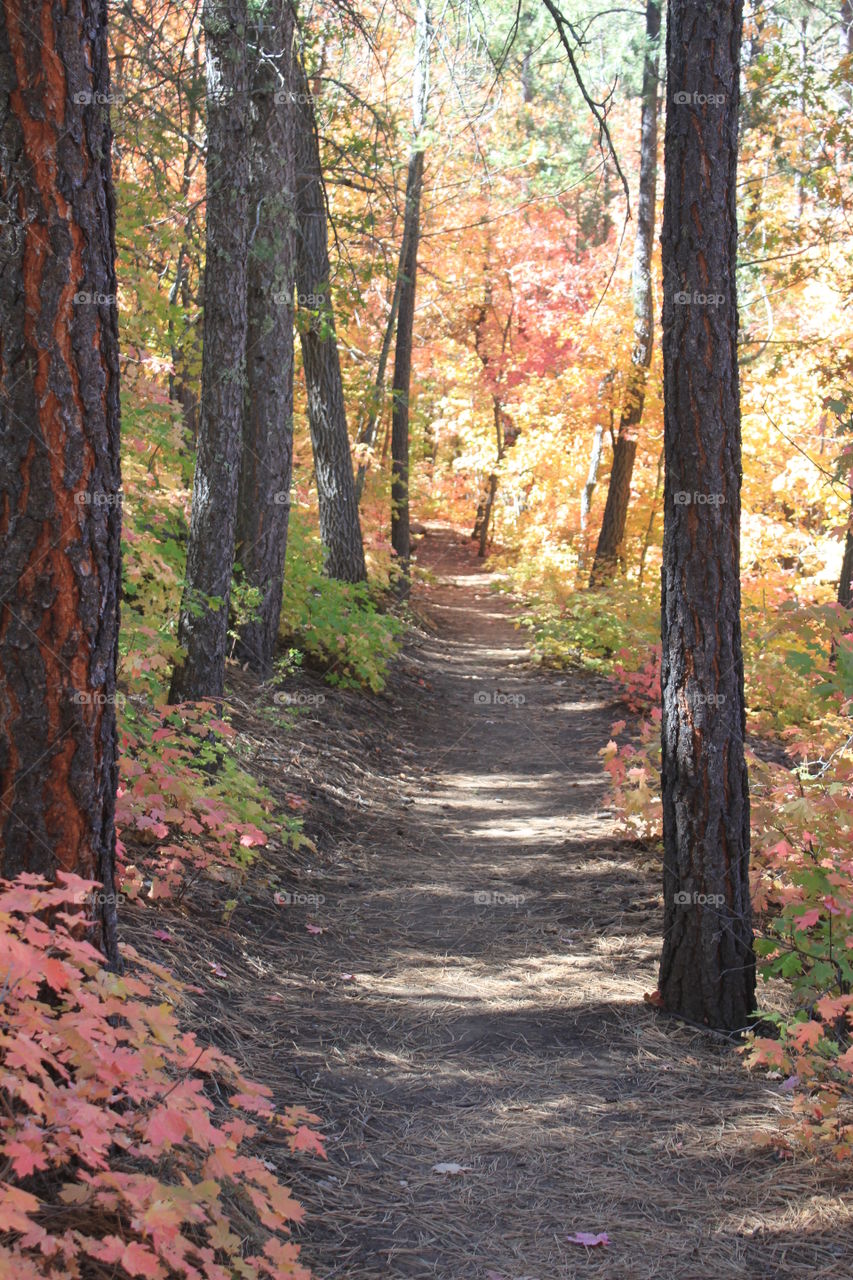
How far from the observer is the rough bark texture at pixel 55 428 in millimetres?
2352

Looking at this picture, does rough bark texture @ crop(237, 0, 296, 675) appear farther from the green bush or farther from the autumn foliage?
the autumn foliage

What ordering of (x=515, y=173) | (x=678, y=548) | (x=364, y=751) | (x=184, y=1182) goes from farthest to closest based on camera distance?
1. (x=515, y=173)
2. (x=364, y=751)
3. (x=678, y=548)
4. (x=184, y=1182)

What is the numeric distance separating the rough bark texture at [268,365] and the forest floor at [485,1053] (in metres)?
1.48

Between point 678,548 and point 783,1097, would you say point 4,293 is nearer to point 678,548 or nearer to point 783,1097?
point 678,548

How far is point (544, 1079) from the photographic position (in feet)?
11.8

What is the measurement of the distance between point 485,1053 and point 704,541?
82.5 inches

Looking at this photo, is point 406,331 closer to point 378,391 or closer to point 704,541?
point 378,391

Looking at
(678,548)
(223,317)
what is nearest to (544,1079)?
(678,548)

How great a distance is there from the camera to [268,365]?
8.40 m

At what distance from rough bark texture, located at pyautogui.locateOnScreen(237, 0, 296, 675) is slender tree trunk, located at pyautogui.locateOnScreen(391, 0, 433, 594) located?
4.62m

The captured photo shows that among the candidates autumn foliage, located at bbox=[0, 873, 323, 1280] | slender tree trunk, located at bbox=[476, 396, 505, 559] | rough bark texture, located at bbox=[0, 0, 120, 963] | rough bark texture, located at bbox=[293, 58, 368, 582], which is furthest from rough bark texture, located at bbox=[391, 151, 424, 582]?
autumn foliage, located at bbox=[0, 873, 323, 1280]

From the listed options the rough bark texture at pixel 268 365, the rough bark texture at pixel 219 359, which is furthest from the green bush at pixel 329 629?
the rough bark texture at pixel 219 359

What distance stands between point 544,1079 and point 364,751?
4909mm

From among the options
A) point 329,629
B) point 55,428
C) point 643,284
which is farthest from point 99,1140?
point 643,284
